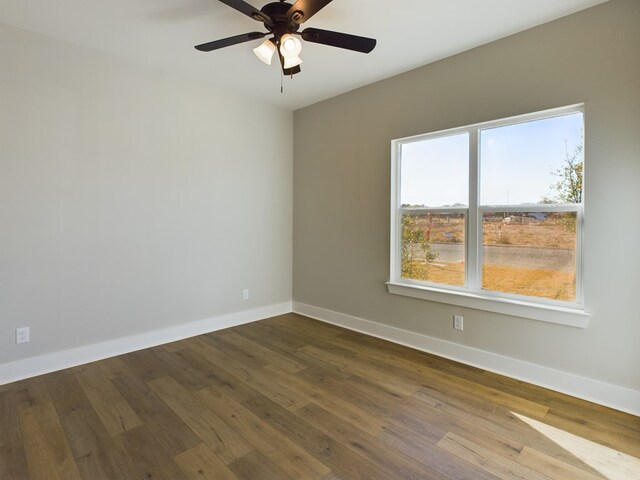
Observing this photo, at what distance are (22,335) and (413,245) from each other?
3.54 metres

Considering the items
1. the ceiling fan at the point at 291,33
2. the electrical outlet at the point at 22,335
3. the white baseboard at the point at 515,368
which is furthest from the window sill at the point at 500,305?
the electrical outlet at the point at 22,335

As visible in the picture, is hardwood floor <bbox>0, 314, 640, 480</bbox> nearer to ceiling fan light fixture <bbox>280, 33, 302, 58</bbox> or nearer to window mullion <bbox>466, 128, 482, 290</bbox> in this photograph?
window mullion <bbox>466, 128, 482, 290</bbox>

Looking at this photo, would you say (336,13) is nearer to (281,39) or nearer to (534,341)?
(281,39)

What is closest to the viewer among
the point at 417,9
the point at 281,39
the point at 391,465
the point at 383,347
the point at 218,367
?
the point at 391,465

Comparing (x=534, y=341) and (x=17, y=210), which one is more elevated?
(x=17, y=210)

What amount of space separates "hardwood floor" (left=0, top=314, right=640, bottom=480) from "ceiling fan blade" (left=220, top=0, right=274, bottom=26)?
2458mm

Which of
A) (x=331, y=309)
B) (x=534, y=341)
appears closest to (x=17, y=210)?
(x=331, y=309)

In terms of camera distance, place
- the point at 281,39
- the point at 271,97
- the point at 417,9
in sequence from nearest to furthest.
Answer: the point at 281,39 < the point at 417,9 < the point at 271,97

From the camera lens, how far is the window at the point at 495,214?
2.50 metres

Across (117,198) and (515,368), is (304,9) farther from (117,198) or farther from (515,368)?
(515,368)

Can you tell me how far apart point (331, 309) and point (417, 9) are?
123 inches

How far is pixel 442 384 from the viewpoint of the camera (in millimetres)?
2576

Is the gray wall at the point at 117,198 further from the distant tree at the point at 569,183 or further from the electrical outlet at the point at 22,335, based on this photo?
Answer: the distant tree at the point at 569,183

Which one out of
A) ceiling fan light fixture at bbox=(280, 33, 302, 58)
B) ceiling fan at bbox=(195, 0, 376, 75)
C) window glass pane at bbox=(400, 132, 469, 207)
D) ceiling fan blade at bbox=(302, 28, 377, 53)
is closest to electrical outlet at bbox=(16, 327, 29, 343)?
ceiling fan at bbox=(195, 0, 376, 75)
